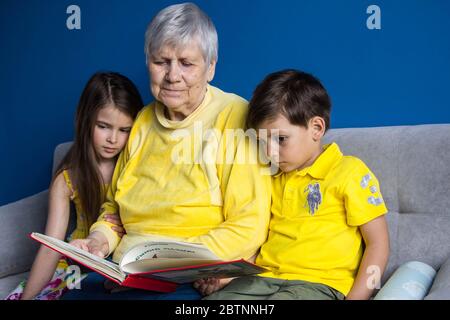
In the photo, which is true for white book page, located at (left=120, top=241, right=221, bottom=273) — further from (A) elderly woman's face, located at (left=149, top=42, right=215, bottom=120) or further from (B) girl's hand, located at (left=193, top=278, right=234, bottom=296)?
(A) elderly woman's face, located at (left=149, top=42, right=215, bottom=120)

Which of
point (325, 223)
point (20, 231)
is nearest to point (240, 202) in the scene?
point (325, 223)

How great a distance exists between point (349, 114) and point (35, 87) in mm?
1499

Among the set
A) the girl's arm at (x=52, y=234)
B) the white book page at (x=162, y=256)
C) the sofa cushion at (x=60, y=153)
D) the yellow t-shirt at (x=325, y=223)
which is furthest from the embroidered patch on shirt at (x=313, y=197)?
the sofa cushion at (x=60, y=153)

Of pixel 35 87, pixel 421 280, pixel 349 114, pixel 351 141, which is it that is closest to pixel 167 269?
pixel 421 280

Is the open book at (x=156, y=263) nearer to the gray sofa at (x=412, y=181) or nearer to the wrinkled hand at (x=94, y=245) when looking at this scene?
the wrinkled hand at (x=94, y=245)

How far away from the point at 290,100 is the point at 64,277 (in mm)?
923

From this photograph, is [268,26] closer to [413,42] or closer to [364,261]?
[413,42]

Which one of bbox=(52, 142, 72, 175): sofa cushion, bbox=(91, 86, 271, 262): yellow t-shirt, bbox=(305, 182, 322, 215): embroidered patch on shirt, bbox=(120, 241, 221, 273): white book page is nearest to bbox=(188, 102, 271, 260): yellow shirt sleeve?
bbox=(91, 86, 271, 262): yellow t-shirt

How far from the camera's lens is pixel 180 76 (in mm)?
1810

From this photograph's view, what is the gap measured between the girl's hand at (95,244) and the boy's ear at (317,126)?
0.70 metres

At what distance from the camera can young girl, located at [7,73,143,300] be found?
2.01 metres

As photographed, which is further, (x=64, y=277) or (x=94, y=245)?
(x=64, y=277)

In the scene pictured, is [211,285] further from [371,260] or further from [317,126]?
[317,126]

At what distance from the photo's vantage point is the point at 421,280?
164cm
